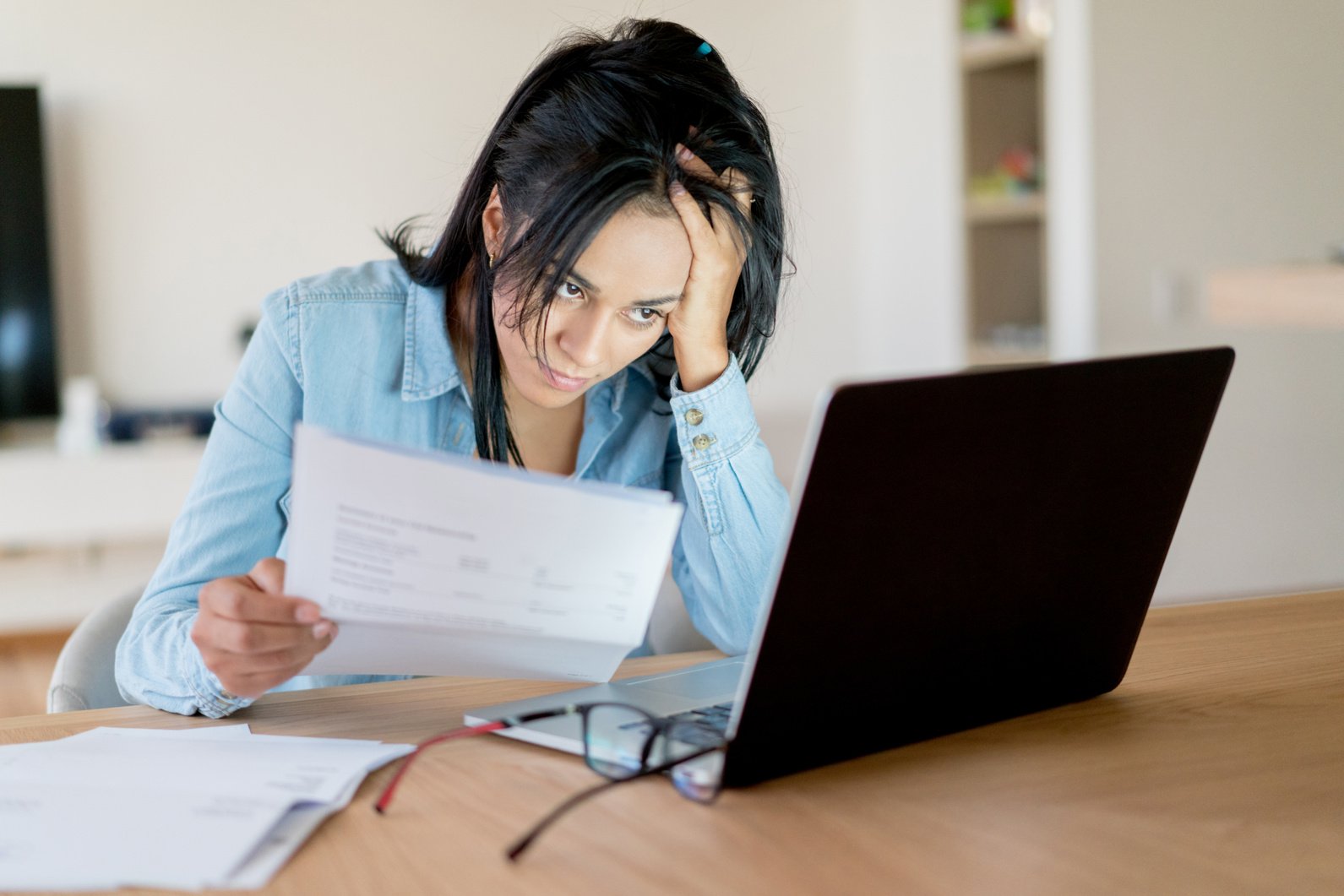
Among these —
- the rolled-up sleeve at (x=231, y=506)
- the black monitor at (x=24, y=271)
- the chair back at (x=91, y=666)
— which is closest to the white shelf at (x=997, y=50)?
the black monitor at (x=24, y=271)

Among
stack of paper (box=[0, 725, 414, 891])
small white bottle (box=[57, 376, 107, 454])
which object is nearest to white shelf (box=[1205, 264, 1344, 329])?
stack of paper (box=[0, 725, 414, 891])

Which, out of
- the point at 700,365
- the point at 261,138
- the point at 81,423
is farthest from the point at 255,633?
the point at 261,138

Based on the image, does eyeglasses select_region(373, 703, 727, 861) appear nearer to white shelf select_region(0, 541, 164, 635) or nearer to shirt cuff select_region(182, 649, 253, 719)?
shirt cuff select_region(182, 649, 253, 719)

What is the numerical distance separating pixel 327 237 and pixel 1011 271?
87.1 inches

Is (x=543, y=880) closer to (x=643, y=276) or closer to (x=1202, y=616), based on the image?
(x=643, y=276)

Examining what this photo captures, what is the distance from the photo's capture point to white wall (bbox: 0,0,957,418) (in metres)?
3.62

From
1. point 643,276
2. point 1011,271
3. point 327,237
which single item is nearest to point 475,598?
point 643,276

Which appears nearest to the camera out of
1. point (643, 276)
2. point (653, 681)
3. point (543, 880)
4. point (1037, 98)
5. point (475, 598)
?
point (543, 880)

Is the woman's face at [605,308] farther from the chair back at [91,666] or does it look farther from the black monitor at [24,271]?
the black monitor at [24,271]

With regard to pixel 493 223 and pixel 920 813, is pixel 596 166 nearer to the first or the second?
pixel 493 223

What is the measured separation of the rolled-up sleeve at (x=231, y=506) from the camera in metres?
0.91

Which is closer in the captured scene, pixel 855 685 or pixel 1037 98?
pixel 855 685

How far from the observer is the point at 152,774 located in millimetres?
693

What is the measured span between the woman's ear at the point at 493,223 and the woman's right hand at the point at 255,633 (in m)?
0.45
